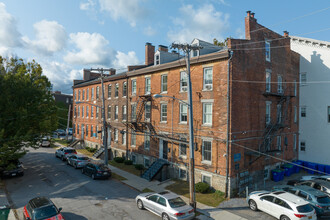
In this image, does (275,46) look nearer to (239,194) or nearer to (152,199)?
(239,194)

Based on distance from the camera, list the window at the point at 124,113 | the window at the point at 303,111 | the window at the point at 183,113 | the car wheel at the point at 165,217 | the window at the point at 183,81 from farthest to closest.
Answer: the window at the point at 124,113 → the window at the point at 303,111 → the window at the point at 183,81 → the window at the point at 183,113 → the car wheel at the point at 165,217

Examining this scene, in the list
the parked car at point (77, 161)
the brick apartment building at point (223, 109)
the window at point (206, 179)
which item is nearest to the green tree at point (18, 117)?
the parked car at point (77, 161)

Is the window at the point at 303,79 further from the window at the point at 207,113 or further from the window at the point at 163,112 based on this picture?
the window at the point at 163,112

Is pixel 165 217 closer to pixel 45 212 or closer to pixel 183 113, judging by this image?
pixel 45 212

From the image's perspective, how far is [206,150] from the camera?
20453 mm

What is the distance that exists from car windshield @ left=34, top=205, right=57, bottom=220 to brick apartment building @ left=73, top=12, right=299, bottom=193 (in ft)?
32.1

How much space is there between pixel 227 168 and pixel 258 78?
933cm

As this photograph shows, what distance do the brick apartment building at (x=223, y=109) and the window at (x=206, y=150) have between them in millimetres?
91

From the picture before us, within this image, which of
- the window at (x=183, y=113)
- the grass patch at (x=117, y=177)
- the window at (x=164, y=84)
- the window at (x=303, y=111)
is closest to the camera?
the window at (x=183, y=113)

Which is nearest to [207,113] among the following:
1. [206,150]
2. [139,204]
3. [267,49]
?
[206,150]

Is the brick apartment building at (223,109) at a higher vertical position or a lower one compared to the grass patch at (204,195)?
higher

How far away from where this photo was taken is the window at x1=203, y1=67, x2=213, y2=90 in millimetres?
20375

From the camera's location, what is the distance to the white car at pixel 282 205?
1338 cm

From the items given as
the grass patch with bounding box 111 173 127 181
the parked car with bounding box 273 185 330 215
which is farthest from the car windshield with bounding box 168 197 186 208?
the grass patch with bounding box 111 173 127 181
